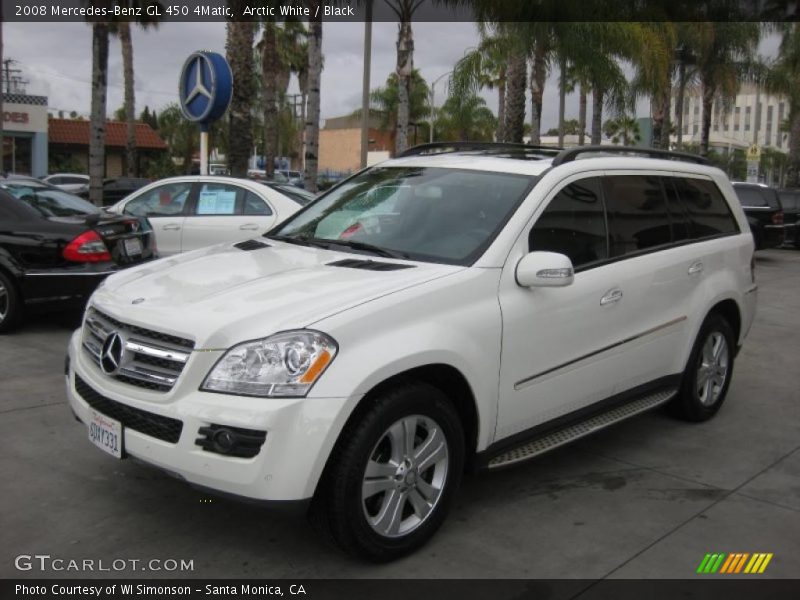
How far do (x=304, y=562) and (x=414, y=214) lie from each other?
6.19 ft

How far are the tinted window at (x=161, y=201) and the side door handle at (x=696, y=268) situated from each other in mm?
6502

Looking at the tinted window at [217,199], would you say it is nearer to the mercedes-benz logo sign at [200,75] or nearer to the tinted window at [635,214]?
the mercedes-benz logo sign at [200,75]

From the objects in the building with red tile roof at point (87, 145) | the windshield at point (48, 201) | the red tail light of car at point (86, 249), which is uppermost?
the building with red tile roof at point (87, 145)

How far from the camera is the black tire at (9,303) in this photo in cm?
757

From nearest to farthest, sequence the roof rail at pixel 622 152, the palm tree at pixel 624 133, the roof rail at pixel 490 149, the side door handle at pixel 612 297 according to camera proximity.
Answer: the side door handle at pixel 612 297 → the roof rail at pixel 622 152 → the roof rail at pixel 490 149 → the palm tree at pixel 624 133

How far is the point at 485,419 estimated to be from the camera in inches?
151

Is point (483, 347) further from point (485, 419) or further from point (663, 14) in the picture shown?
point (663, 14)

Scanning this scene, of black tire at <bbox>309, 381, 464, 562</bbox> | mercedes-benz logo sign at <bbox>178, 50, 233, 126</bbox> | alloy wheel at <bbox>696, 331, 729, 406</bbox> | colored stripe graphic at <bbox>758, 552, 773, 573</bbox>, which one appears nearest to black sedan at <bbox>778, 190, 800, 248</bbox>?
mercedes-benz logo sign at <bbox>178, 50, 233, 126</bbox>

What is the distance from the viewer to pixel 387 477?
3.47 metres

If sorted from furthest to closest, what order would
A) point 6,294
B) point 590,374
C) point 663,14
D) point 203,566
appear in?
point 663,14, point 6,294, point 590,374, point 203,566

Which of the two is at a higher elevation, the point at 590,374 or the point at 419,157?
the point at 419,157

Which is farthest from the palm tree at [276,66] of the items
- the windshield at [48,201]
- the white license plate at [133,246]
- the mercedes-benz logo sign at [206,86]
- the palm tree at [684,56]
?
the white license plate at [133,246]

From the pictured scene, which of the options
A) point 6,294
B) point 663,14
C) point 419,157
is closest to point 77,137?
point 663,14

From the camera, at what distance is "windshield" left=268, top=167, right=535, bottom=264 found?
4.17 meters
